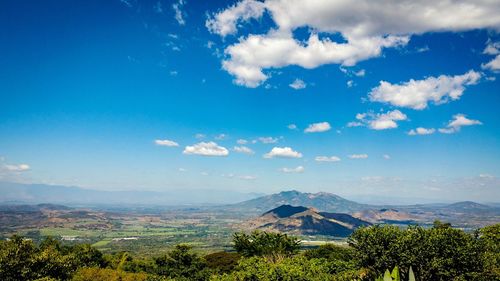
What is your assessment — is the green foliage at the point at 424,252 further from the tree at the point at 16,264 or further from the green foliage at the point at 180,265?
the tree at the point at 16,264

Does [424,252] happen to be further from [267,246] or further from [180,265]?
[180,265]

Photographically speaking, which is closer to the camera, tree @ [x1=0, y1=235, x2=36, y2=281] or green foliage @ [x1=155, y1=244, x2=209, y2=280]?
tree @ [x1=0, y1=235, x2=36, y2=281]

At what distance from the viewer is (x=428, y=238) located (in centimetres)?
3875

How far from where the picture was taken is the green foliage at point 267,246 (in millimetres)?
68188

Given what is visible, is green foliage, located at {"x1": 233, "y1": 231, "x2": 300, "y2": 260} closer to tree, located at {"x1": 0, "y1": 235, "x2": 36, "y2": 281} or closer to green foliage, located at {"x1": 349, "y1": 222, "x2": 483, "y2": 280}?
green foliage, located at {"x1": 349, "y1": 222, "x2": 483, "y2": 280}

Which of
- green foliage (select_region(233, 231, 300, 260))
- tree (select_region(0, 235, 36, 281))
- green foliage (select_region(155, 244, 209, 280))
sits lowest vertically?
green foliage (select_region(155, 244, 209, 280))

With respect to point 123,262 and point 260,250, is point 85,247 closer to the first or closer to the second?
point 123,262

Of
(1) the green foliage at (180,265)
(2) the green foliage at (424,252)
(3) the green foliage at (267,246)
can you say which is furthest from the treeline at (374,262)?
(3) the green foliage at (267,246)

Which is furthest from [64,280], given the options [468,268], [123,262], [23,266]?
[468,268]

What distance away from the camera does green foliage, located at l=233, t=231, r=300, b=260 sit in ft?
224

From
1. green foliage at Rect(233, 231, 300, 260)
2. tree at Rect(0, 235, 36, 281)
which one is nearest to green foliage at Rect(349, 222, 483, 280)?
green foliage at Rect(233, 231, 300, 260)

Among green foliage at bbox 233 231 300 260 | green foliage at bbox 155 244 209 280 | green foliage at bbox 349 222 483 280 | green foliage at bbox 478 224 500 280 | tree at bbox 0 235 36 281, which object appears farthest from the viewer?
green foliage at bbox 233 231 300 260

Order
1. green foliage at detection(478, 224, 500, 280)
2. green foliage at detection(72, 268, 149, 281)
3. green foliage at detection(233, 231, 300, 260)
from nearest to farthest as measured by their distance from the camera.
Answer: green foliage at detection(478, 224, 500, 280), green foliage at detection(72, 268, 149, 281), green foliage at detection(233, 231, 300, 260)

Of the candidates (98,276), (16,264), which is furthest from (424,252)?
(16,264)
